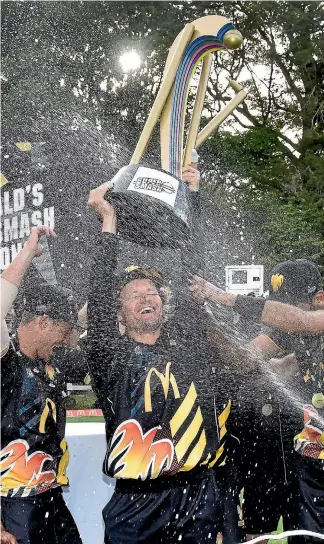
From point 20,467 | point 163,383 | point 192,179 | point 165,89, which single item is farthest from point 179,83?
point 20,467

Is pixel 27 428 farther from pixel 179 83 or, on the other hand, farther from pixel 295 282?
pixel 179 83

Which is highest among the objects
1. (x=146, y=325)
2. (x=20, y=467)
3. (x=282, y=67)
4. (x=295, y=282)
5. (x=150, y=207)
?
(x=282, y=67)

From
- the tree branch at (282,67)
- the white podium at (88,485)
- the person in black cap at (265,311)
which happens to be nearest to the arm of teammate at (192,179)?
the person in black cap at (265,311)

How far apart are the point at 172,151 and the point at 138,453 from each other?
56.9 inches

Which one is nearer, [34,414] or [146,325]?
[146,325]

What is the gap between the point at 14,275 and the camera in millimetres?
2775

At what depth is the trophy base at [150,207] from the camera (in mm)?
2967

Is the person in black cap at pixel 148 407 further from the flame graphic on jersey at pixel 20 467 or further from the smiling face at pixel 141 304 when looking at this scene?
the flame graphic on jersey at pixel 20 467

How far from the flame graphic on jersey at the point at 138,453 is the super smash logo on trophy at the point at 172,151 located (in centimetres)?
83

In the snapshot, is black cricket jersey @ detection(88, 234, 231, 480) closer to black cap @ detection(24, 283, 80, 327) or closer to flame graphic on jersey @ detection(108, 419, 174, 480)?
flame graphic on jersey @ detection(108, 419, 174, 480)

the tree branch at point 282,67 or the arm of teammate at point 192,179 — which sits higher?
the tree branch at point 282,67

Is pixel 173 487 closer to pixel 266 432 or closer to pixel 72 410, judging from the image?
pixel 266 432

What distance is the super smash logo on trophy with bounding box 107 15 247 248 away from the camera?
2994 mm

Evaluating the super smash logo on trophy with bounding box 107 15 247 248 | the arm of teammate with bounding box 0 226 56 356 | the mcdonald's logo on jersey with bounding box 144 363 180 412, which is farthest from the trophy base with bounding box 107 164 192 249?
the mcdonald's logo on jersey with bounding box 144 363 180 412
